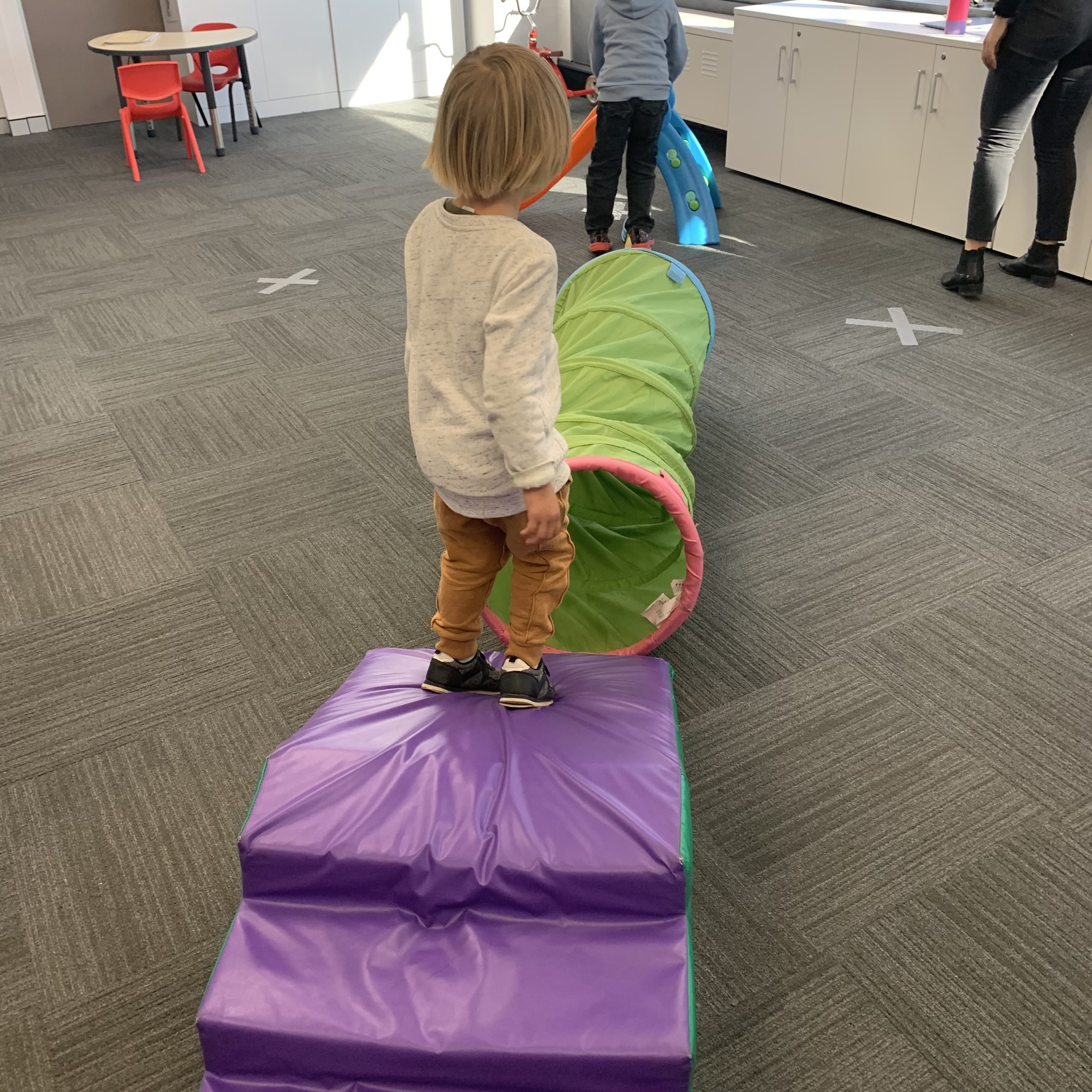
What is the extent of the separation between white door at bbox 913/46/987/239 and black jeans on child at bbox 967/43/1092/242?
0.28m

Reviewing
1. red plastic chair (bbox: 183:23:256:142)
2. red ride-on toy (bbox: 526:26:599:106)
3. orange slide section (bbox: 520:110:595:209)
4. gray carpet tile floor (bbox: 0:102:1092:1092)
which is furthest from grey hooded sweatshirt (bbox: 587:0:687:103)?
red plastic chair (bbox: 183:23:256:142)

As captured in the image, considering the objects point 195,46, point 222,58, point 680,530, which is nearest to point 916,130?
point 680,530

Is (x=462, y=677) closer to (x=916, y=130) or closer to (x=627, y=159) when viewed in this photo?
(x=627, y=159)

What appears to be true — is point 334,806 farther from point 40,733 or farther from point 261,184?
point 261,184

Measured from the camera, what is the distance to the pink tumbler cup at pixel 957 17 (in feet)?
13.5

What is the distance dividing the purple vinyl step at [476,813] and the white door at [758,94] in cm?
418

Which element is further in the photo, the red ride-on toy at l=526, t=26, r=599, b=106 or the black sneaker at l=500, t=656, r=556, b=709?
the red ride-on toy at l=526, t=26, r=599, b=106

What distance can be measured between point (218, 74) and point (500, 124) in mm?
5841

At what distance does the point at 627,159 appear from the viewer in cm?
417

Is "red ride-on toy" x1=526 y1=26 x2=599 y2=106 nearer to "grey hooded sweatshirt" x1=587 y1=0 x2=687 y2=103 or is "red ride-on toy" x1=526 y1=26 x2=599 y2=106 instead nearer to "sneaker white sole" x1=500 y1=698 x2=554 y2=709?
"grey hooded sweatshirt" x1=587 y1=0 x2=687 y2=103

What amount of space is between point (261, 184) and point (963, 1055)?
5.25m

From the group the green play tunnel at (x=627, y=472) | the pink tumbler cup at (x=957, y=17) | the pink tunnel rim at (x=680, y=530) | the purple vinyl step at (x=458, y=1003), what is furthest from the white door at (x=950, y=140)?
the purple vinyl step at (x=458, y=1003)

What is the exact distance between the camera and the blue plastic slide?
4.35m

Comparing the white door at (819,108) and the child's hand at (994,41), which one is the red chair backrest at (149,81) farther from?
the child's hand at (994,41)
